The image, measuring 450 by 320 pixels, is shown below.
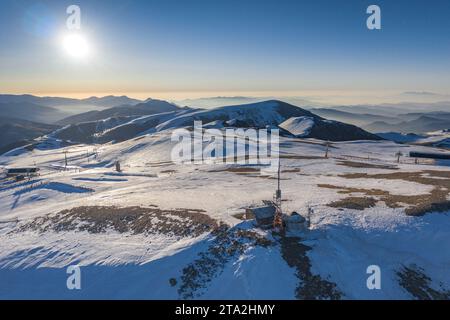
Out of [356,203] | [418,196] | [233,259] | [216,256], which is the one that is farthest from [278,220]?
[418,196]

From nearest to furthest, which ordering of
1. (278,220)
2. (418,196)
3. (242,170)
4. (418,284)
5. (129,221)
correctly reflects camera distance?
(418,284), (278,220), (129,221), (418,196), (242,170)

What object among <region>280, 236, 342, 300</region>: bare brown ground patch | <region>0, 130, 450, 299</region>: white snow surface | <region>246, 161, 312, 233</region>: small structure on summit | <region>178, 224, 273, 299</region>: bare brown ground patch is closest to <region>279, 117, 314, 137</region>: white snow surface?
<region>0, 130, 450, 299</region>: white snow surface

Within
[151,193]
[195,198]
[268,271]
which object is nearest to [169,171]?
[151,193]

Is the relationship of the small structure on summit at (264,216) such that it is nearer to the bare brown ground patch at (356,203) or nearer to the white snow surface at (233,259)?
the white snow surface at (233,259)

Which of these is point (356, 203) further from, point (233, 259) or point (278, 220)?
point (233, 259)

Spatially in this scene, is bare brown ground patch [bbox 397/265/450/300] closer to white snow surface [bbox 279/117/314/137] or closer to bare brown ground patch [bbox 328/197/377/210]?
bare brown ground patch [bbox 328/197/377/210]

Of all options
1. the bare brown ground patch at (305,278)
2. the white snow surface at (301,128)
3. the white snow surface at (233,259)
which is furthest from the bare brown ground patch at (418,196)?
the white snow surface at (301,128)
